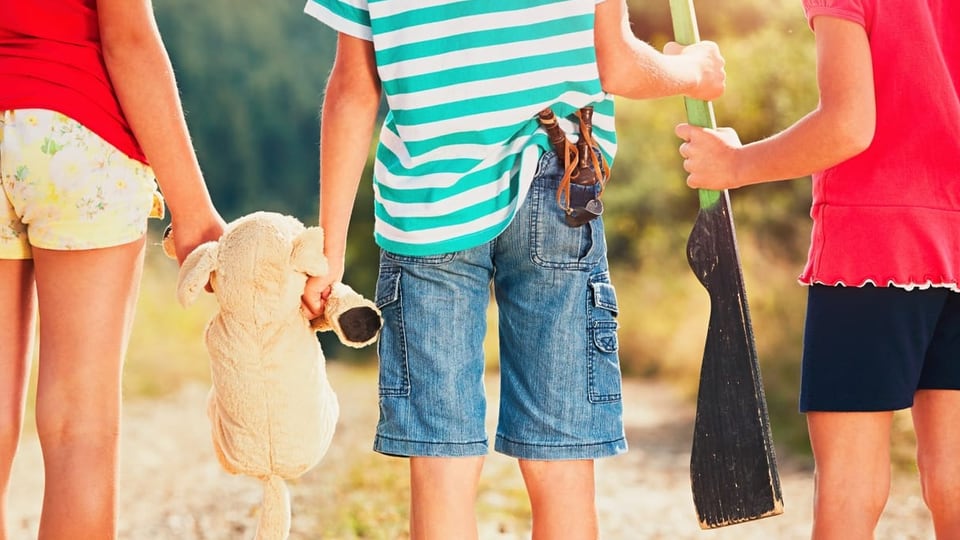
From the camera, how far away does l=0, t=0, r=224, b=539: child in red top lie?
1.91 metres

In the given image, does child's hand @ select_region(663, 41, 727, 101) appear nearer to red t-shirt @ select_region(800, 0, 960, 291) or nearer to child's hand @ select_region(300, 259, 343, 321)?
red t-shirt @ select_region(800, 0, 960, 291)

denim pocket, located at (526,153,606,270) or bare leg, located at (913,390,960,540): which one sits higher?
denim pocket, located at (526,153,606,270)

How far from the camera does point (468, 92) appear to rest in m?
1.90

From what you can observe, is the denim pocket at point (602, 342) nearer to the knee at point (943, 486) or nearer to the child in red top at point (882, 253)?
the child in red top at point (882, 253)

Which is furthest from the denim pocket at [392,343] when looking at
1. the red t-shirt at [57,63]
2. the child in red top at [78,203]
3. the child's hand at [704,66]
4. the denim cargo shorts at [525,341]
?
the child's hand at [704,66]

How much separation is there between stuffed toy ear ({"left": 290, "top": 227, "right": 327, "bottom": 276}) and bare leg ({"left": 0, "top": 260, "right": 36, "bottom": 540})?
44cm

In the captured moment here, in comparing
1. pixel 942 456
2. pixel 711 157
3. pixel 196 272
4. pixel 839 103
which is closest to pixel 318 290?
pixel 196 272

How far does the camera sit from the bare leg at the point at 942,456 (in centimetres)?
202

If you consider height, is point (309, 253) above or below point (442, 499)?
above

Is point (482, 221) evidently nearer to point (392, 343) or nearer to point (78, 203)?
point (392, 343)

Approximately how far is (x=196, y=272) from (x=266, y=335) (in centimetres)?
14

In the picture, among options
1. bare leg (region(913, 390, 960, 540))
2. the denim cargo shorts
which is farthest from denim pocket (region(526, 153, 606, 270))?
bare leg (region(913, 390, 960, 540))

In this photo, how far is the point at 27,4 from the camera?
6.29 ft

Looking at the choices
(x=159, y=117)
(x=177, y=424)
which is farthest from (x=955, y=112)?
(x=177, y=424)
